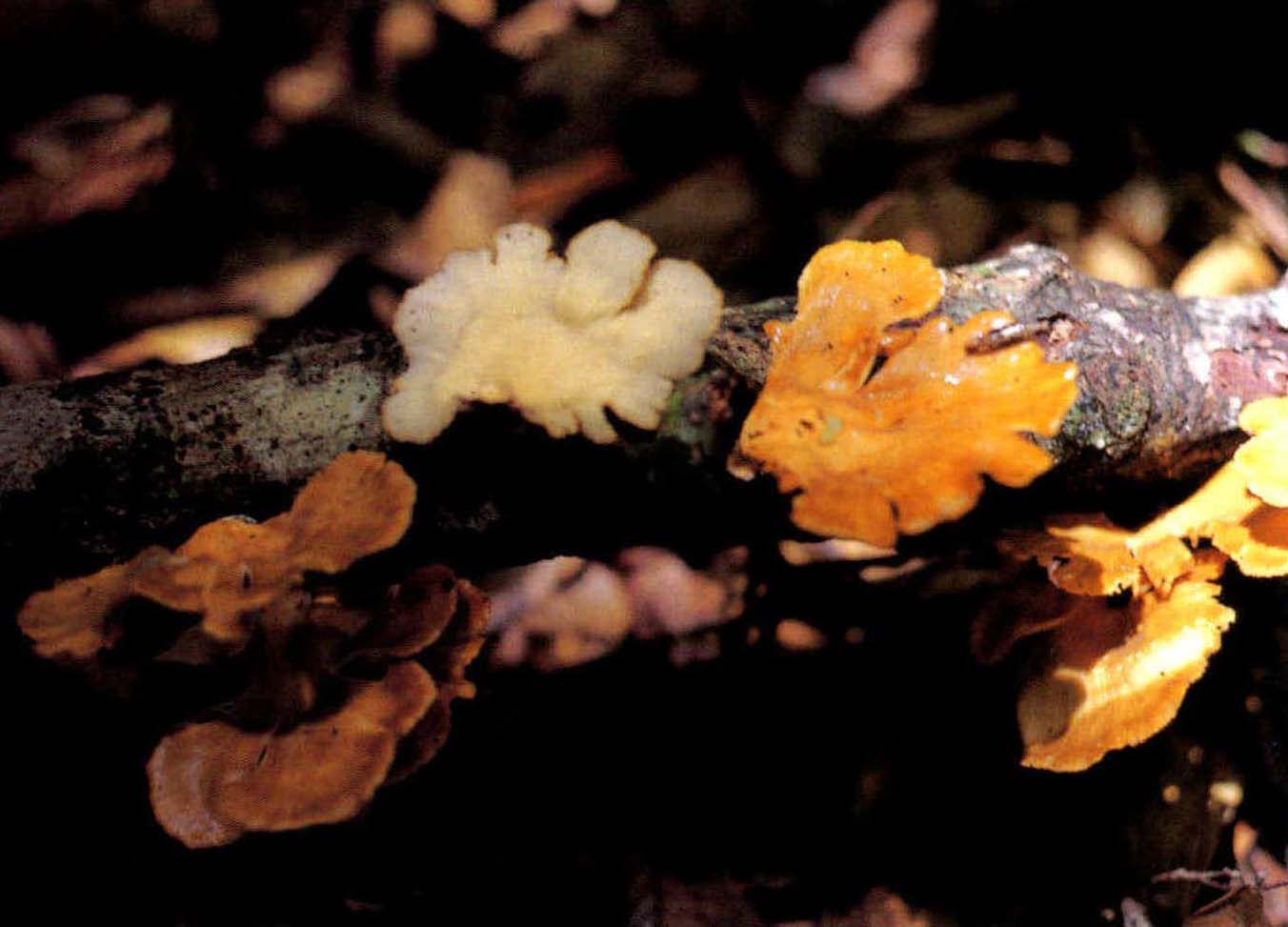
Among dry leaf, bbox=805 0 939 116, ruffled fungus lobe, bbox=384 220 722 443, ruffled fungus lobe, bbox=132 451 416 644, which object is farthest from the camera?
dry leaf, bbox=805 0 939 116

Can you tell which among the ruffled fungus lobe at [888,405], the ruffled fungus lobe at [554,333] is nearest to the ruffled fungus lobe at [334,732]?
the ruffled fungus lobe at [554,333]

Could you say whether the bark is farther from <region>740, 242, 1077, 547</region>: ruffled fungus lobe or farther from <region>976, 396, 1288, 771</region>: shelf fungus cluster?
<region>976, 396, 1288, 771</region>: shelf fungus cluster

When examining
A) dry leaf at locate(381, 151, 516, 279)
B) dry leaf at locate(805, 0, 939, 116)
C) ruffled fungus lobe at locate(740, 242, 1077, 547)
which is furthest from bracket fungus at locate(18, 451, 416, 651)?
dry leaf at locate(805, 0, 939, 116)

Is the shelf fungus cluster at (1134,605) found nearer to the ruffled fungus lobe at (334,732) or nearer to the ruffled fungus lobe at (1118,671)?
the ruffled fungus lobe at (1118,671)

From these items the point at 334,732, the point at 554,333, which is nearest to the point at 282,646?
the point at 334,732

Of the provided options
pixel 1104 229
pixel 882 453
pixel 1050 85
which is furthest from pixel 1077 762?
pixel 1050 85

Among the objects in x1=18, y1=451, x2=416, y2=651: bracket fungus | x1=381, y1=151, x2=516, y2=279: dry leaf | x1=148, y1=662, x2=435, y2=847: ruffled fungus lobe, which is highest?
x1=18, y1=451, x2=416, y2=651: bracket fungus

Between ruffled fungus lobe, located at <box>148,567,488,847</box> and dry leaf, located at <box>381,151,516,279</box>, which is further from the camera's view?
dry leaf, located at <box>381,151,516,279</box>

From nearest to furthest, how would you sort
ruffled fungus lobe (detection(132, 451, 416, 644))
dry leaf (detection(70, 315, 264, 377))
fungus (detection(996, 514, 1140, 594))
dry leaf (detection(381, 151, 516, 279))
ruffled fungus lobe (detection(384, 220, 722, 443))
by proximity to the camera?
ruffled fungus lobe (detection(132, 451, 416, 644)), ruffled fungus lobe (detection(384, 220, 722, 443)), fungus (detection(996, 514, 1140, 594)), dry leaf (detection(70, 315, 264, 377)), dry leaf (detection(381, 151, 516, 279))
